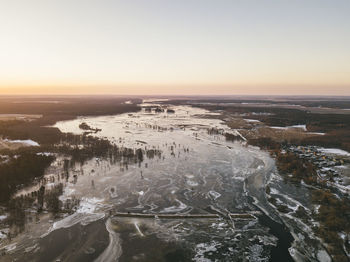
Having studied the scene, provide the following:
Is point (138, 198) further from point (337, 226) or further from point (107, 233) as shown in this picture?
point (337, 226)

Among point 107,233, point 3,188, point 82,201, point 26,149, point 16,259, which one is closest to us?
point 16,259

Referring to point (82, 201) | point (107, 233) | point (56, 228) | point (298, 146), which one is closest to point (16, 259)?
point (56, 228)

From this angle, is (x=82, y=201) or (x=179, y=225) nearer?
(x=179, y=225)

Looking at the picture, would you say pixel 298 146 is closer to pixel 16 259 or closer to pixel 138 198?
pixel 138 198

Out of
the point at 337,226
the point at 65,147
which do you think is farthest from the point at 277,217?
the point at 65,147

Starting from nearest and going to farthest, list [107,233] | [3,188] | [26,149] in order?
[107,233]
[3,188]
[26,149]

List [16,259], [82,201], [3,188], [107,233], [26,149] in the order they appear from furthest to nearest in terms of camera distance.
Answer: [26,149] < [3,188] < [82,201] < [107,233] < [16,259]
